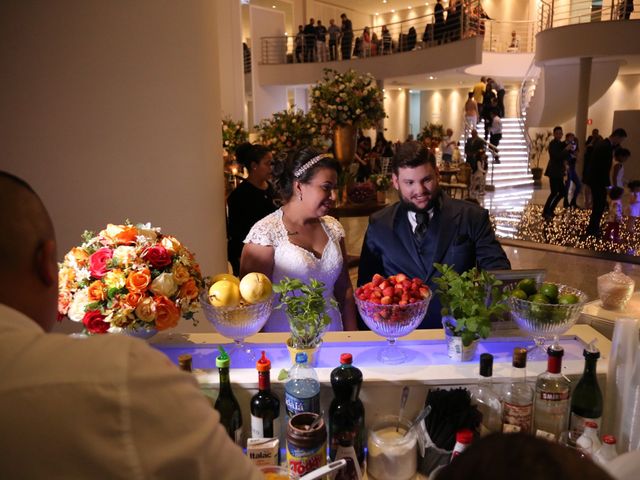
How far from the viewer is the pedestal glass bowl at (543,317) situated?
5.51 ft

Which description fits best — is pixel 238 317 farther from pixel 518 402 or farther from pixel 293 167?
pixel 293 167

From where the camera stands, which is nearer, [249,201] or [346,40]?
[249,201]

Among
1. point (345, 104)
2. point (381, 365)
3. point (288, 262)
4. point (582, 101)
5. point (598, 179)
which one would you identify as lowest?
point (598, 179)

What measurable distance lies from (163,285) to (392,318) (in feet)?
2.42

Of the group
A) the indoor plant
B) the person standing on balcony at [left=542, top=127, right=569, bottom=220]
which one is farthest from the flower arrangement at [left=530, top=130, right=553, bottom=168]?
the person standing on balcony at [left=542, top=127, right=569, bottom=220]

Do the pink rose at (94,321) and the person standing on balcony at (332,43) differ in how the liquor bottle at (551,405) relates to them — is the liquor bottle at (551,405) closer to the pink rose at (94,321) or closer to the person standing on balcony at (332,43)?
the pink rose at (94,321)

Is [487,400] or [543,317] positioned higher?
[543,317]

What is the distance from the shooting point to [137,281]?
1.66m

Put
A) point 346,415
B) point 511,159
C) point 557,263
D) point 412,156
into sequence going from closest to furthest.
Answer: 1. point 346,415
2. point 412,156
3. point 557,263
4. point 511,159

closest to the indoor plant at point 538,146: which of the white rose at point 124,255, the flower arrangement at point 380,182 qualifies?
the flower arrangement at point 380,182

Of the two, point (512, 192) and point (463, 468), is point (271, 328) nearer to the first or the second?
point (463, 468)

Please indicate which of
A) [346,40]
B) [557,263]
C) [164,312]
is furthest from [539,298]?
[346,40]

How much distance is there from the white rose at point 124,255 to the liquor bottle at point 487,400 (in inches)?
44.3

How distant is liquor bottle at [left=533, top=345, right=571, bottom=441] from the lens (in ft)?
4.99
